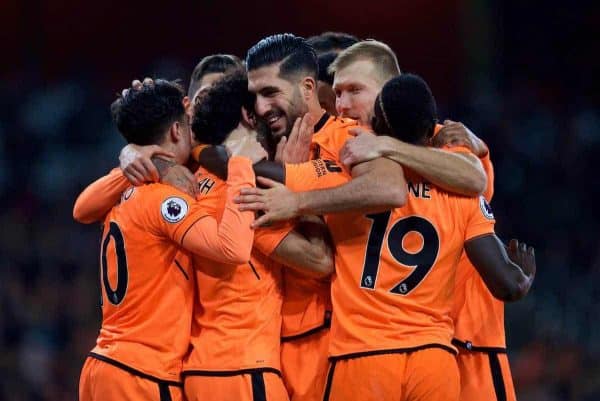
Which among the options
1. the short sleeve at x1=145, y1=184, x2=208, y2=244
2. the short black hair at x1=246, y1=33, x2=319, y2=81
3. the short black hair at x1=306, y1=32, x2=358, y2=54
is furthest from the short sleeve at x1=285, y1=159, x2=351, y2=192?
the short black hair at x1=306, y1=32, x2=358, y2=54

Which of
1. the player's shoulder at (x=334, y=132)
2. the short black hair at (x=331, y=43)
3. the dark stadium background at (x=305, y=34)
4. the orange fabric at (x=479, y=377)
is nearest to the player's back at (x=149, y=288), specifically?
the player's shoulder at (x=334, y=132)

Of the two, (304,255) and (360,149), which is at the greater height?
(360,149)

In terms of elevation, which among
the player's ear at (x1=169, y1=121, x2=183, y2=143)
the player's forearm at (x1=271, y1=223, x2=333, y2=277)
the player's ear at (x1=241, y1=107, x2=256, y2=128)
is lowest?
the player's forearm at (x1=271, y1=223, x2=333, y2=277)

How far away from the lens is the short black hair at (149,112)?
14.4 ft

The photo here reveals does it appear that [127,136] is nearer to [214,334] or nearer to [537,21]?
[214,334]

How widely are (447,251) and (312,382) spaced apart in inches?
32.7

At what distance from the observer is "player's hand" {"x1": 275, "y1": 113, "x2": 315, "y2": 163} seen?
4.39 m

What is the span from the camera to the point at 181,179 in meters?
4.32

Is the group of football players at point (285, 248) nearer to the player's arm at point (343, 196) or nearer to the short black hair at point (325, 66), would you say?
the player's arm at point (343, 196)

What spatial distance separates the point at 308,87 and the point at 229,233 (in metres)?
0.94

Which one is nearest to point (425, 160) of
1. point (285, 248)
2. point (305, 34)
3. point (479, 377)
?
point (285, 248)

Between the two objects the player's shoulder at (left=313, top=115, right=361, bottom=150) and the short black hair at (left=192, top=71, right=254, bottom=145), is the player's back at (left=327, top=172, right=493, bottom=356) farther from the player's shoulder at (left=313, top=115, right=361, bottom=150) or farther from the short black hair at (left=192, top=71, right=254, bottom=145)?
the short black hair at (left=192, top=71, right=254, bottom=145)

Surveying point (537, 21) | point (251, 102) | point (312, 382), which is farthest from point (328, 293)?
point (537, 21)

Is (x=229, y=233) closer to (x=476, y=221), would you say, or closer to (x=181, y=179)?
(x=181, y=179)
